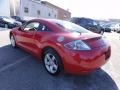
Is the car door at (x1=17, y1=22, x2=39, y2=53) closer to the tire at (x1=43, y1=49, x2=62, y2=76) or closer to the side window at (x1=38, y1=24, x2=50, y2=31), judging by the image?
the side window at (x1=38, y1=24, x2=50, y2=31)

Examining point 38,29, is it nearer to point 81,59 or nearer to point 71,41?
point 71,41

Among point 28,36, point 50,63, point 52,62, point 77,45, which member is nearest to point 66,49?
point 77,45

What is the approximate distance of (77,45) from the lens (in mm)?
3756

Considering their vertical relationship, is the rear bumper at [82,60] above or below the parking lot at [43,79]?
above

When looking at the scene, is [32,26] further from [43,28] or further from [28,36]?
[43,28]

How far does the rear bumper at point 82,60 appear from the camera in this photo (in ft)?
12.1

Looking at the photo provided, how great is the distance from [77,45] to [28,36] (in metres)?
2.14

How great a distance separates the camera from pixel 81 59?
12.1 ft

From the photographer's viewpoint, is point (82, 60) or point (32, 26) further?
point (32, 26)

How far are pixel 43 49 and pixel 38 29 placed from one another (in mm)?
748

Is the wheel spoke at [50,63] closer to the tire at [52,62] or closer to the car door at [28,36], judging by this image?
the tire at [52,62]

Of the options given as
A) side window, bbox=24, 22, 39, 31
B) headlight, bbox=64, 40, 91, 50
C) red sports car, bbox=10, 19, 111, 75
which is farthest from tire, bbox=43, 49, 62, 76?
side window, bbox=24, 22, 39, 31

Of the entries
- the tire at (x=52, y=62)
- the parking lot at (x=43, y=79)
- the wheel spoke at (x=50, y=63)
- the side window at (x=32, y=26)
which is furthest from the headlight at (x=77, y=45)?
the side window at (x=32, y=26)

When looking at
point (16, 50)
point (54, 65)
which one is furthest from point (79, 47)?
point (16, 50)
